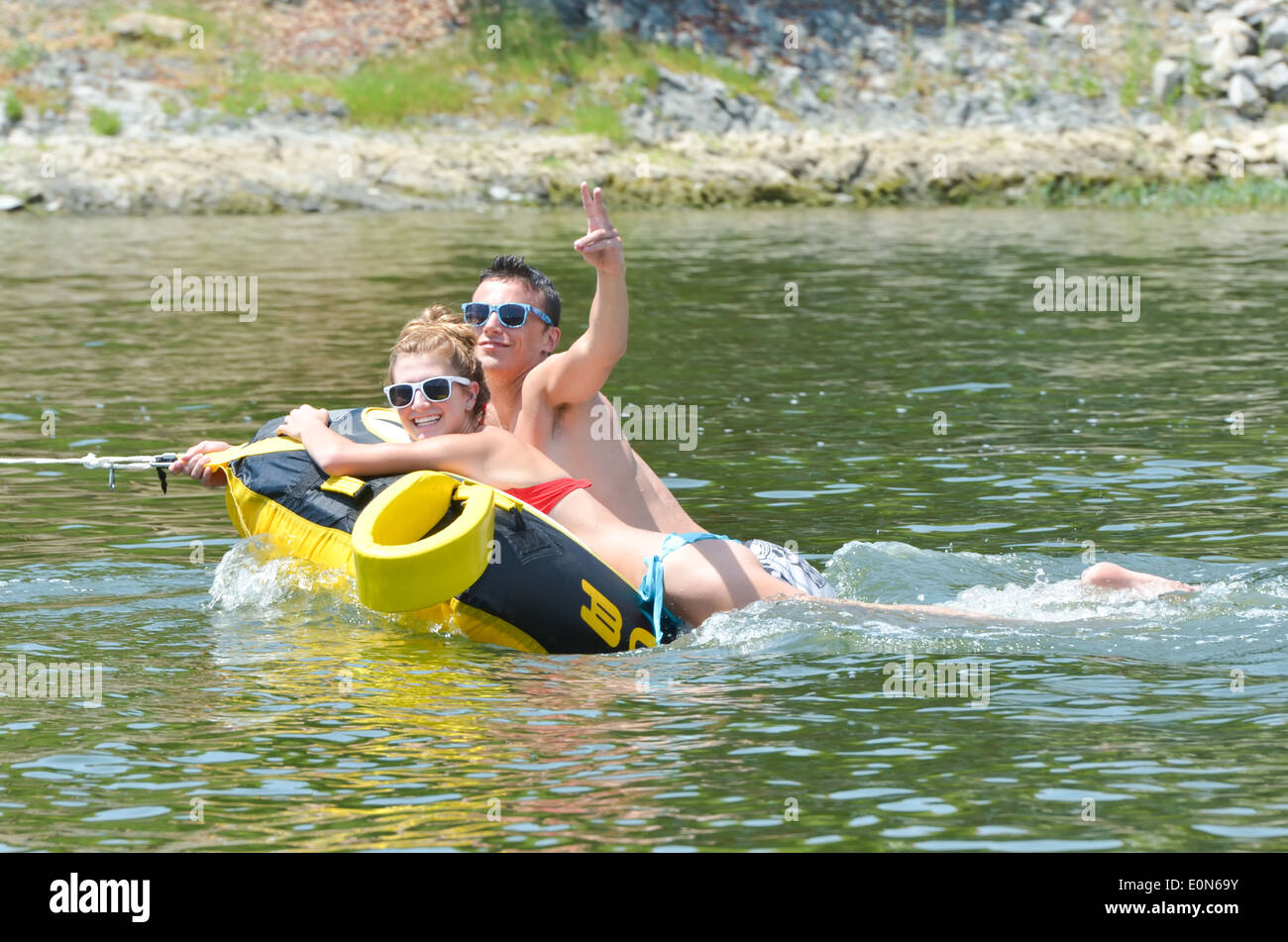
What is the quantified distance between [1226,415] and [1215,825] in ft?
28.3

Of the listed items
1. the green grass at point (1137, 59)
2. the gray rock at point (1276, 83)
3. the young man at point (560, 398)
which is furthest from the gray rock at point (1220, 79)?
the young man at point (560, 398)

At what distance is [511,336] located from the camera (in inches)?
317

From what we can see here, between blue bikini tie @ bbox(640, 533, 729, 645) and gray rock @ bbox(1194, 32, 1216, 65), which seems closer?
blue bikini tie @ bbox(640, 533, 729, 645)

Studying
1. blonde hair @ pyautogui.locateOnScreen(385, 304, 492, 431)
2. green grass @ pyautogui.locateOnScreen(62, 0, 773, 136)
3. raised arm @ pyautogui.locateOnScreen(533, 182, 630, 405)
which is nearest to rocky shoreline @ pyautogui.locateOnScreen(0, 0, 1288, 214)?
green grass @ pyautogui.locateOnScreen(62, 0, 773, 136)

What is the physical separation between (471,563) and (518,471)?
0.66 meters

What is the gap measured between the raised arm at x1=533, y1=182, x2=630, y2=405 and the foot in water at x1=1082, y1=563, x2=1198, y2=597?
2.41 m

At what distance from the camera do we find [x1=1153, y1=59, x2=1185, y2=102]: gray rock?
3953cm

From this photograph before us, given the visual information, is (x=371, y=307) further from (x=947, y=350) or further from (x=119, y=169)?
(x=119, y=169)

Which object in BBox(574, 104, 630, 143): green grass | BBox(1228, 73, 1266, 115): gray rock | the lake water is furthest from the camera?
BBox(1228, 73, 1266, 115): gray rock

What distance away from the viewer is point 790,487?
11.6 meters

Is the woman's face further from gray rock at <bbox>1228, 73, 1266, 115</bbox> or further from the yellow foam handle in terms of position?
gray rock at <bbox>1228, 73, 1266, 115</bbox>

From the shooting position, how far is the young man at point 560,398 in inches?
304

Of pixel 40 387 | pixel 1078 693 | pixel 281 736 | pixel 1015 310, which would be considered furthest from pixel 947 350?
pixel 281 736

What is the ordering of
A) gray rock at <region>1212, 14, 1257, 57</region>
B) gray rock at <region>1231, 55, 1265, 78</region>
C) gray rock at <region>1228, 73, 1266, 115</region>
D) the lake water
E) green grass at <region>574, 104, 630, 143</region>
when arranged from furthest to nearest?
gray rock at <region>1212, 14, 1257, 57</region>
gray rock at <region>1231, 55, 1265, 78</region>
gray rock at <region>1228, 73, 1266, 115</region>
green grass at <region>574, 104, 630, 143</region>
the lake water
